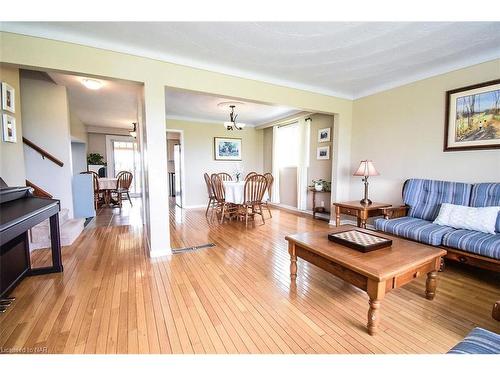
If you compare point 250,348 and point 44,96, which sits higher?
point 44,96

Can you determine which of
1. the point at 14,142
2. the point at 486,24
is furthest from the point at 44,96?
the point at 486,24

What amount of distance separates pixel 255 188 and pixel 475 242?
9.57 feet

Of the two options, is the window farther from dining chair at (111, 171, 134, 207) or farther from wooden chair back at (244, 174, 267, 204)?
wooden chair back at (244, 174, 267, 204)

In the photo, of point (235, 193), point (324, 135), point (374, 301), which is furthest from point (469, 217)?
point (235, 193)

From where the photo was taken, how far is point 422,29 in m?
2.11

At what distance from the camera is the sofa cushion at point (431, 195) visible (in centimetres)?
260

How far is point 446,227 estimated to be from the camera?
7.80 ft

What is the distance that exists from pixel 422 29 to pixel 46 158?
5.01m

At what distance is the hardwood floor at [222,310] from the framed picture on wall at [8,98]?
180 centimetres

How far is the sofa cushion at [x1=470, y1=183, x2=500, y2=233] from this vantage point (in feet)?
7.64

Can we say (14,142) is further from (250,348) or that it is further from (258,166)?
(258,166)

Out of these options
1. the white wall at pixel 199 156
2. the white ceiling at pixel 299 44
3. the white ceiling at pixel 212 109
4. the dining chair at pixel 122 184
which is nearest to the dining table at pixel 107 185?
the dining chair at pixel 122 184
